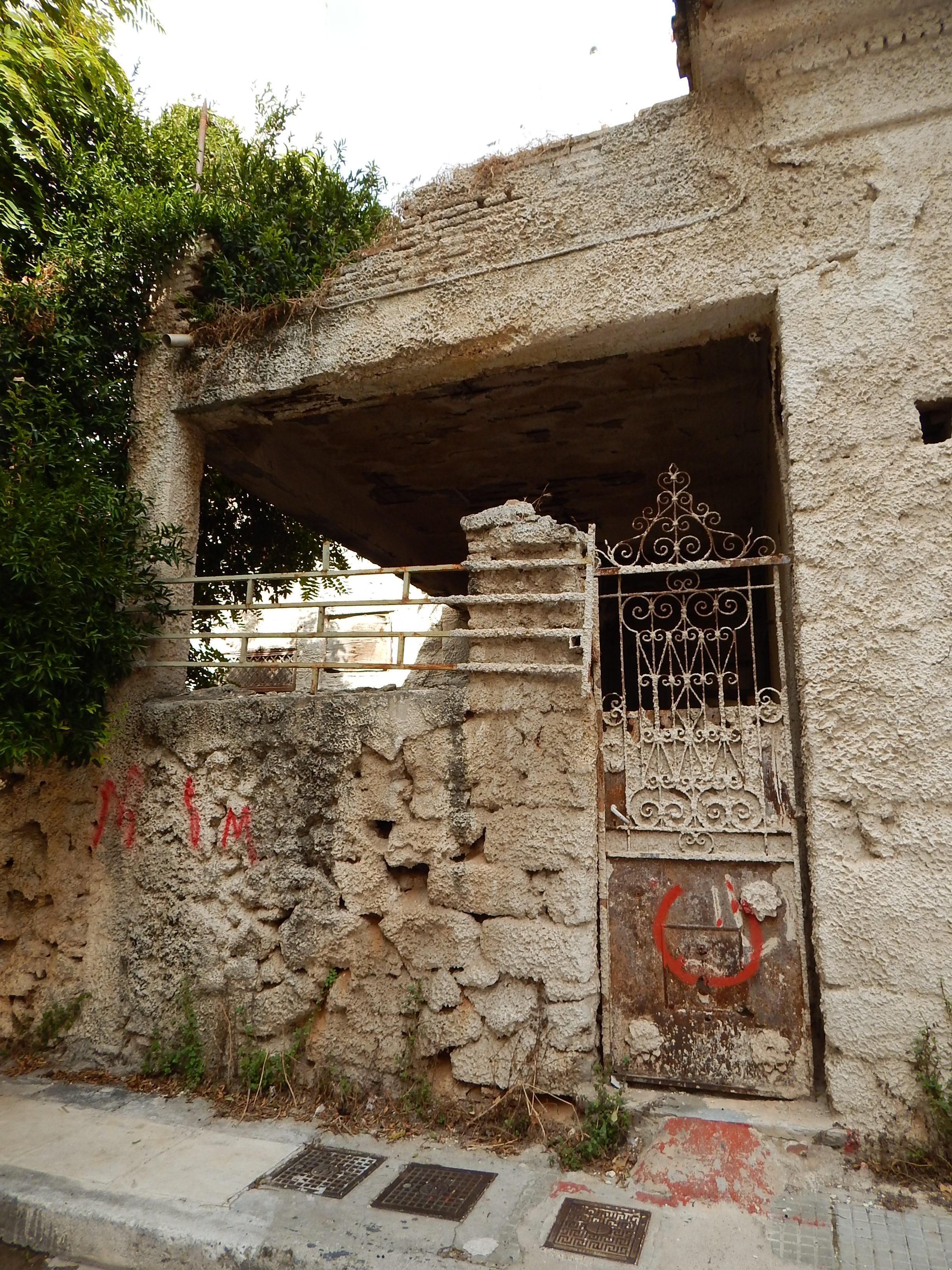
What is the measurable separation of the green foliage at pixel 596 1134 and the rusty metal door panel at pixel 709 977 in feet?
0.81

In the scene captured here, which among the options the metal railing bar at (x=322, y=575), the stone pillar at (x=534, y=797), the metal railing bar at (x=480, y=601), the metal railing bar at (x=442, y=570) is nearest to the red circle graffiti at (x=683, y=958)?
the stone pillar at (x=534, y=797)

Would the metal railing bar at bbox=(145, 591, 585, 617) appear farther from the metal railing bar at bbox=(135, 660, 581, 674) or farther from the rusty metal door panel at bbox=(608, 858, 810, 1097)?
the rusty metal door panel at bbox=(608, 858, 810, 1097)

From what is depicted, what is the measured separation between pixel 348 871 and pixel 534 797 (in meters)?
1.09

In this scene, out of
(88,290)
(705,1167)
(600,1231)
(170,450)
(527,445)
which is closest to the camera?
(600,1231)

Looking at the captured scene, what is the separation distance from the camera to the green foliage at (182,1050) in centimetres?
437

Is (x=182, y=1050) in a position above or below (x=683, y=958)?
below

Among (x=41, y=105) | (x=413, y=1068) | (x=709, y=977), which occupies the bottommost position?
(x=413, y=1068)

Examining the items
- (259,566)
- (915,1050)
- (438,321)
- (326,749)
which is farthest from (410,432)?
(915,1050)

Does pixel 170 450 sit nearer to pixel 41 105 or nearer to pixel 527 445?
pixel 41 105

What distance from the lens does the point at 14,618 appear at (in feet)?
13.6

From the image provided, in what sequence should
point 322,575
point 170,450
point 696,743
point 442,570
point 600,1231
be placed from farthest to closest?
point 170,450
point 322,575
point 442,570
point 696,743
point 600,1231

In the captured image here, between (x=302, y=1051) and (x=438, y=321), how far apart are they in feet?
13.5

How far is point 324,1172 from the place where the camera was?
11.5ft

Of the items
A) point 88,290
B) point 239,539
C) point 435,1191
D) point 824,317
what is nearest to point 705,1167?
point 435,1191
